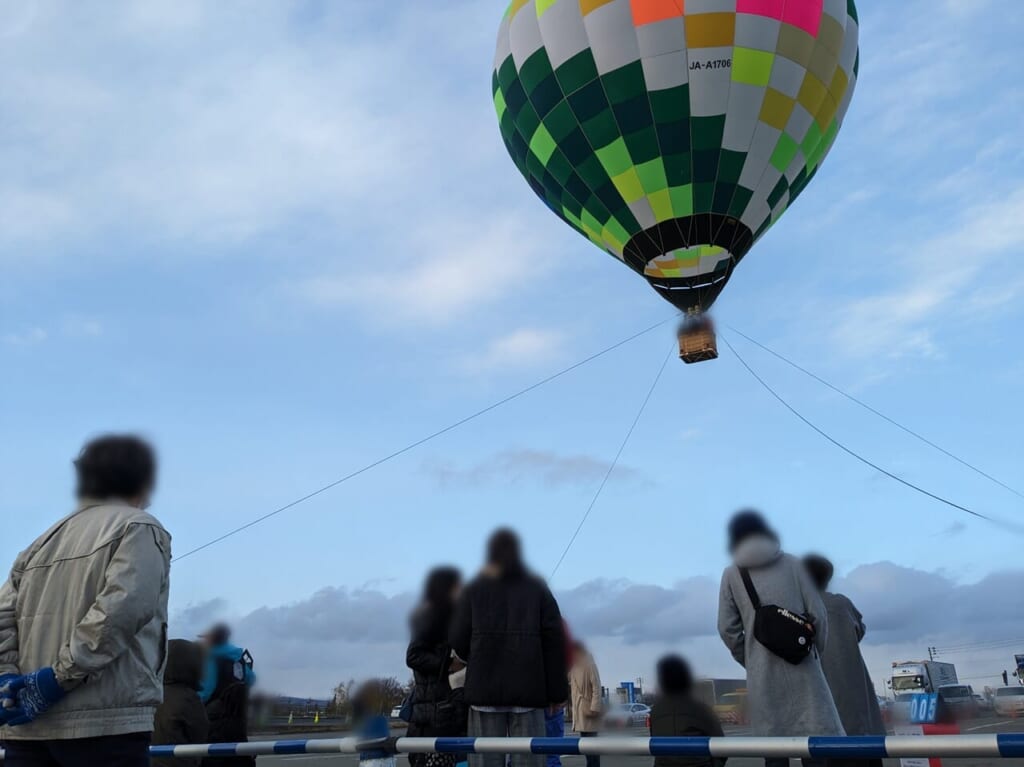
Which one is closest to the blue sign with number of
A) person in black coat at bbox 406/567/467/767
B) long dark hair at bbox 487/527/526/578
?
long dark hair at bbox 487/527/526/578

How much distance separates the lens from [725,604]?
4812mm

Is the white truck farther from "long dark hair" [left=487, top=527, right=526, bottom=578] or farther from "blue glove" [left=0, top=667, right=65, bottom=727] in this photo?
"blue glove" [left=0, top=667, right=65, bottom=727]

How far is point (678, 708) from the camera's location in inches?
201

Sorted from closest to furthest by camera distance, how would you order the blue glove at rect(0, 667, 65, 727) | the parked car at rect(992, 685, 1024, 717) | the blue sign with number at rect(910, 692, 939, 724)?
1. the blue glove at rect(0, 667, 65, 727)
2. the blue sign with number at rect(910, 692, 939, 724)
3. the parked car at rect(992, 685, 1024, 717)

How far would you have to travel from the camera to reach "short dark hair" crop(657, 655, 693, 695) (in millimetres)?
5176

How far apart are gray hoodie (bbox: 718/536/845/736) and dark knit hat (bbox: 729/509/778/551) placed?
30 millimetres

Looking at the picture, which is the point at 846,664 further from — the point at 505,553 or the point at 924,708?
the point at 505,553

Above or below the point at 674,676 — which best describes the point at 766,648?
above

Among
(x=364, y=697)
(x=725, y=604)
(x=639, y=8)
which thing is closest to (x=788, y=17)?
(x=639, y=8)

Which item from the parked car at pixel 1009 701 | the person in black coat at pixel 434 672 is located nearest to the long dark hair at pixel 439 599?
the person in black coat at pixel 434 672

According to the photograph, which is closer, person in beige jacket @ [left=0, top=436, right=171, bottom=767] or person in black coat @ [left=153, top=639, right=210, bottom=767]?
person in beige jacket @ [left=0, top=436, right=171, bottom=767]

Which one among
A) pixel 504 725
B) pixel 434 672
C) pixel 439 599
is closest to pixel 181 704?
pixel 434 672

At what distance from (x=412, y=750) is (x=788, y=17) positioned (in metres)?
13.5

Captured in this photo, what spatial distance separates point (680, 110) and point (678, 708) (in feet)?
36.9
